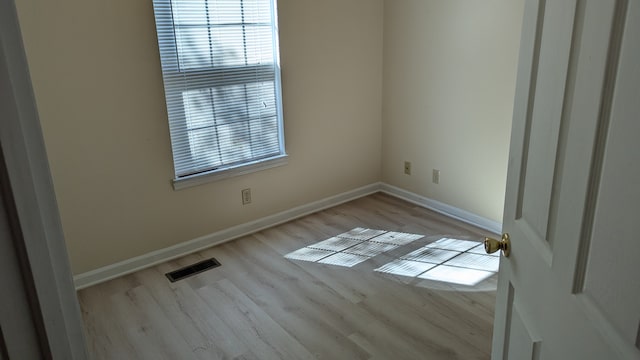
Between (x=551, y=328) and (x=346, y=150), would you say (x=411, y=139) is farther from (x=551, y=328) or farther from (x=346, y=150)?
(x=551, y=328)

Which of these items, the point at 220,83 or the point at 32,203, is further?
the point at 220,83

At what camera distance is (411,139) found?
3953 mm

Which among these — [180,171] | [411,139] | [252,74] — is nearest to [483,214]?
[411,139]

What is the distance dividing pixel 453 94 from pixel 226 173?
1.74m

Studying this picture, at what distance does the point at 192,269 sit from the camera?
306 cm

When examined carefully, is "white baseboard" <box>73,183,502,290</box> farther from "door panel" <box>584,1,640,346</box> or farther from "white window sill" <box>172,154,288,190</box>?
"door panel" <box>584,1,640,346</box>

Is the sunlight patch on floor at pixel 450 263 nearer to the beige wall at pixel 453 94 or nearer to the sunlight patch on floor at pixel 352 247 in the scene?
the sunlight patch on floor at pixel 352 247

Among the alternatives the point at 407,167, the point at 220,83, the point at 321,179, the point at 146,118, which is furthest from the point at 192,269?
the point at 407,167

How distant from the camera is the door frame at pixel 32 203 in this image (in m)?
0.56

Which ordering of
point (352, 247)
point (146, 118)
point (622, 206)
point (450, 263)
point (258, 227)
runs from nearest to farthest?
point (622, 206) → point (146, 118) → point (450, 263) → point (352, 247) → point (258, 227)

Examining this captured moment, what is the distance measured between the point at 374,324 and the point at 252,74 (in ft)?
6.10

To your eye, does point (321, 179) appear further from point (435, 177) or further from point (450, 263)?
point (450, 263)

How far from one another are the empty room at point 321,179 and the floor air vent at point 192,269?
0.02 meters

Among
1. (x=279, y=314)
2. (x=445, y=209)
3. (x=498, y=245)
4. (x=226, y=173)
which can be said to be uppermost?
(x=498, y=245)
